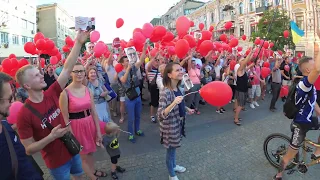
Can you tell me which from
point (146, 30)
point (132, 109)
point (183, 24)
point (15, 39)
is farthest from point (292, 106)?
point (15, 39)

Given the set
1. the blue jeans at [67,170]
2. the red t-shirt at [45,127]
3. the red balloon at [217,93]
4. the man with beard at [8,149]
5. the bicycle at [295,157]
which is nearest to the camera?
the man with beard at [8,149]

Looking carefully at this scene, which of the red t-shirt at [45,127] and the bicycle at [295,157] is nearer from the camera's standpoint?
the red t-shirt at [45,127]

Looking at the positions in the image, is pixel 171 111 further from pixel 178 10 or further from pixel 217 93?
pixel 178 10

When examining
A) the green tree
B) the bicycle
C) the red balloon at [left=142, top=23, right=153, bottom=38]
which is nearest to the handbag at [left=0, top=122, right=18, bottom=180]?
the bicycle

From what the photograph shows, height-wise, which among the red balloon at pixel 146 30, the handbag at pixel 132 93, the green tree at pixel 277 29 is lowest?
the handbag at pixel 132 93

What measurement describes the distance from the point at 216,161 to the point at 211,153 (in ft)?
1.14

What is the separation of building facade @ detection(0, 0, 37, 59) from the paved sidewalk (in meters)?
30.2

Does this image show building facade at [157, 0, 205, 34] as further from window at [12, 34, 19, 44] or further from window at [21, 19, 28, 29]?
window at [12, 34, 19, 44]

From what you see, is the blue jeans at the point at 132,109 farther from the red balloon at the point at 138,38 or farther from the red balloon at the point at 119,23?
the red balloon at the point at 119,23

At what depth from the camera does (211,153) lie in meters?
4.47

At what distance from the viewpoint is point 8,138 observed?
5.59 ft

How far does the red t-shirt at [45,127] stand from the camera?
2.16 meters

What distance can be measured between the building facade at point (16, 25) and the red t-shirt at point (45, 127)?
101 ft

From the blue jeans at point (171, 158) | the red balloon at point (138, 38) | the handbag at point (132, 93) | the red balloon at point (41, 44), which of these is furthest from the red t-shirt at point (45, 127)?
the red balloon at point (41, 44)
